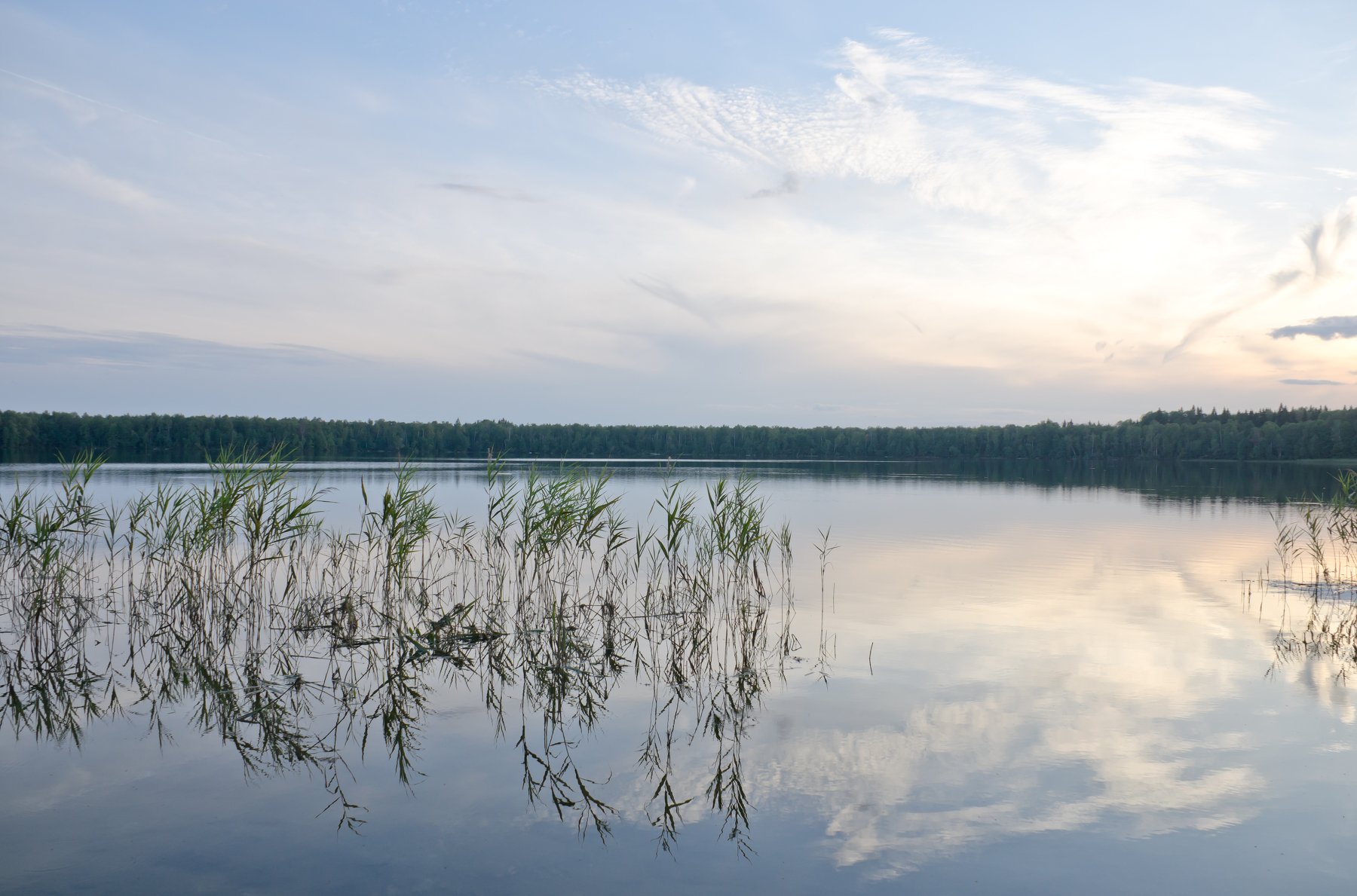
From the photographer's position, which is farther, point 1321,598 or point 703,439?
point 703,439

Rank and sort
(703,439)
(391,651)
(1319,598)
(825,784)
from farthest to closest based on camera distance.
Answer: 1. (703,439)
2. (1319,598)
3. (391,651)
4. (825,784)

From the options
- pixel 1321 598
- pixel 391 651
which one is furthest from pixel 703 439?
pixel 391 651

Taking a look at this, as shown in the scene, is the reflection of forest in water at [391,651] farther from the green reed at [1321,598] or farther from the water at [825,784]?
the green reed at [1321,598]

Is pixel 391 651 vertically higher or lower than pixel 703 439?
lower

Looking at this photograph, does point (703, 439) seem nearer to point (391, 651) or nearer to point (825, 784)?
point (391, 651)

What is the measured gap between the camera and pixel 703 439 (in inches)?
4938

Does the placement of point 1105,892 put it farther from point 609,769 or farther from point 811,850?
point 609,769

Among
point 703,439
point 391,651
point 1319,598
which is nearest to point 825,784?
point 391,651

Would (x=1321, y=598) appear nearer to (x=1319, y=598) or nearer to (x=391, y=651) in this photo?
(x=1319, y=598)

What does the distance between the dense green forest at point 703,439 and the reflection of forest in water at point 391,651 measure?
7191cm

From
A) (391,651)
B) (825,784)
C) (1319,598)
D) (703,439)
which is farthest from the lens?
(703,439)

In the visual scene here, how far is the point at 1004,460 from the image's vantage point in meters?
114

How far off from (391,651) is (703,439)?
11536 cm

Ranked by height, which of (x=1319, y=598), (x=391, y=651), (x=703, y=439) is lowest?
(x=391, y=651)
